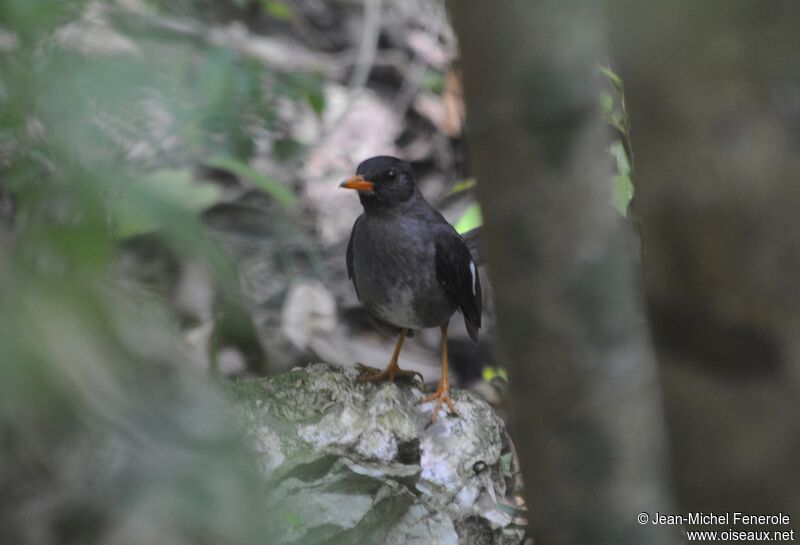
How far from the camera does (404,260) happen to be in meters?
4.29

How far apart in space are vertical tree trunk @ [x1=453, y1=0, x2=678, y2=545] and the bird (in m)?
2.89

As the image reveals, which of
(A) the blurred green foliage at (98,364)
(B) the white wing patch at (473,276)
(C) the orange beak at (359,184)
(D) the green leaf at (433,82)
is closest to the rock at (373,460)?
(B) the white wing patch at (473,276)

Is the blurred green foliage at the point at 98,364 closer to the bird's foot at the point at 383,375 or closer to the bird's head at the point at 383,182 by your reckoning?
the bird's foot at the point at 383,375

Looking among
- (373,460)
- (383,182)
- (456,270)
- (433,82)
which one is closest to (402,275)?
(456,270)

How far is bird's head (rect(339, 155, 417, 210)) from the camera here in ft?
14.0

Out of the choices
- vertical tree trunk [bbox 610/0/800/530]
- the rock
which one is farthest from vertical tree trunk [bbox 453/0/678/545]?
the rock

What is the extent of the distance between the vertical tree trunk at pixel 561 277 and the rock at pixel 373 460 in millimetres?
1526

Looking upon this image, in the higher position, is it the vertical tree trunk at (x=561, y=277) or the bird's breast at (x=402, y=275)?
the vertical tree trunk at (x=561, y=277)

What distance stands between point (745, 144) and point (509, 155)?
311mm

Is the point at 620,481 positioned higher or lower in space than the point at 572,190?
lower

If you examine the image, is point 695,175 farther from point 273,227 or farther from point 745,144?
point 273,227

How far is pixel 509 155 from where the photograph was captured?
124 cm

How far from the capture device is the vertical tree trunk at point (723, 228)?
125 centimetres

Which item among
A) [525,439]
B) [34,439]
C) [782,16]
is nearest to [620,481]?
[525,439]
